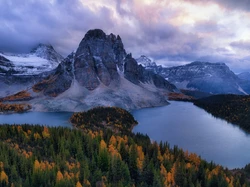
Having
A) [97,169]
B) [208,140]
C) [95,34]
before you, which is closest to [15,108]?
[95,34]

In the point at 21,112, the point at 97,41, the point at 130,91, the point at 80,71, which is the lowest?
the point at 21,112

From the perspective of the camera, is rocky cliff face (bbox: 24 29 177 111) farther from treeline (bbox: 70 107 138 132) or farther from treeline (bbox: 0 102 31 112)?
treeline (bbox: 70 107 138 132)

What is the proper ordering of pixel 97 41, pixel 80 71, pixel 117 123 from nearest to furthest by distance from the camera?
pixel 117 123, pixel 80 71, pixel 97 41

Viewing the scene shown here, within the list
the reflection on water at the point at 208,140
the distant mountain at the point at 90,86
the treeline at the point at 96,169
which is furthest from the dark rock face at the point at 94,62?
the treeline at the point at 96,169

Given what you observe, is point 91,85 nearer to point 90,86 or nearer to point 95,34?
point 90,86

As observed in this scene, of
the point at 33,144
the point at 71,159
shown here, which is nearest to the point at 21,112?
the point at 33,144

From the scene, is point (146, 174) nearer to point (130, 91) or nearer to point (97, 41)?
point (130, 91)

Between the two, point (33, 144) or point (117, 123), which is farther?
point (117, 123)
